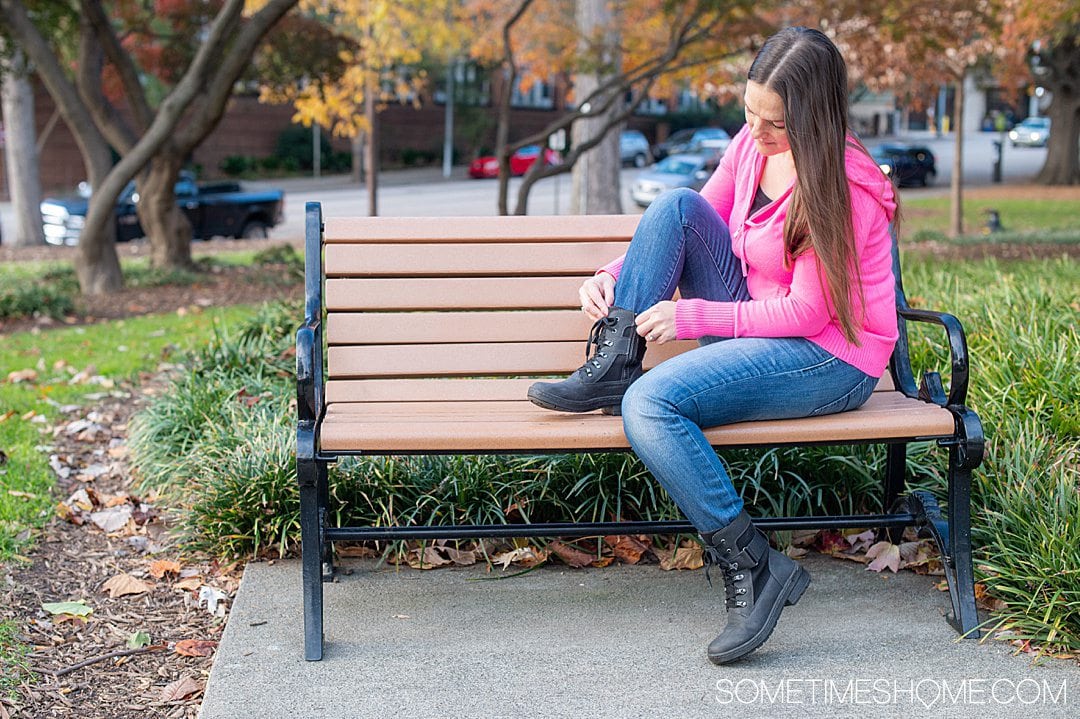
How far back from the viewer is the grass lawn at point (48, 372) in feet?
14.1

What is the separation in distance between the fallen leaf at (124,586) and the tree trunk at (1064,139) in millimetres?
30544

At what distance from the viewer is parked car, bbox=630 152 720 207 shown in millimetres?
27495

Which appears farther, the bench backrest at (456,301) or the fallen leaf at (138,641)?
the bench backrest at (456,301)

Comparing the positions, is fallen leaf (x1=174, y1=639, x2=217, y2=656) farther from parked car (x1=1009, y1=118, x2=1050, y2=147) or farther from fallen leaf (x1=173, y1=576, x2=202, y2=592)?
parked car (x1=1009, y1=118, x2=1050, y2=147)

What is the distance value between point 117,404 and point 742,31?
7.60m

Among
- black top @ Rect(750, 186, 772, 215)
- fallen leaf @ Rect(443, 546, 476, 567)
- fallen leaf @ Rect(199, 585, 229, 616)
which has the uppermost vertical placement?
black top @ Rect(750, 186, 772, 215)

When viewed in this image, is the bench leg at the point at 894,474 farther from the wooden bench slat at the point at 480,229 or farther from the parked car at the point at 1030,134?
the parked car at the point at 1030,134

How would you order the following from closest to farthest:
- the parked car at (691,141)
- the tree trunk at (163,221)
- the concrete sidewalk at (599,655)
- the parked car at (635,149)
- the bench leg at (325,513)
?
the concrete sidewalk at (599,655) → the bench leg at (325,513) → the tree trunk at (163,221) → the parked car at (691,141) → the parked car at (635,149)

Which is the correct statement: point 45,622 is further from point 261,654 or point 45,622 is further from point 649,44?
point 649,44

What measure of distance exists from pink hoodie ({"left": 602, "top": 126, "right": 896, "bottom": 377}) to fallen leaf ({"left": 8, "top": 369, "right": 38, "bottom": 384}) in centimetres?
458

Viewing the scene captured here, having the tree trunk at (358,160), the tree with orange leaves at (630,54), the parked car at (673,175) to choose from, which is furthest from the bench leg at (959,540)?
the tree trunk at (358,160)

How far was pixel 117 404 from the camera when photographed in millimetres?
6008

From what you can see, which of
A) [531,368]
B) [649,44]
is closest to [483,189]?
[649,44]

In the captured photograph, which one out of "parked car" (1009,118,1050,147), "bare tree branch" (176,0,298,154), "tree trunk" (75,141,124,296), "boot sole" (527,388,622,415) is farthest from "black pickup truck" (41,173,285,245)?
"parked car" (1009,118,1050,147)
